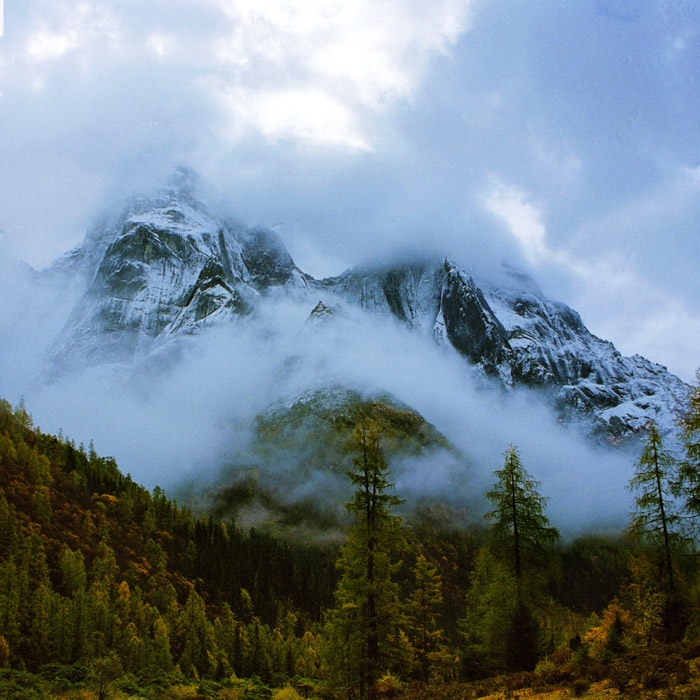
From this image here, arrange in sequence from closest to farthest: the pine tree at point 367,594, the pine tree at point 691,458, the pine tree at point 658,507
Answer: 1. the pine tree at point 691,458
2. the pine tree at point 658,507
3. the pine tree at point 367,594

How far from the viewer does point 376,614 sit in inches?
947

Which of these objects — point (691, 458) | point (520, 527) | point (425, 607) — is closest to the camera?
point (691, 458)

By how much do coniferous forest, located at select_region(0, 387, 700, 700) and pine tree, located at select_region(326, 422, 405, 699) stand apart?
0.27 feet

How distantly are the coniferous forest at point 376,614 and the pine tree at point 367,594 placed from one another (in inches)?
3.3

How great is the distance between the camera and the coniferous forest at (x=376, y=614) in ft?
68.9

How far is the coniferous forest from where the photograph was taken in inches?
827

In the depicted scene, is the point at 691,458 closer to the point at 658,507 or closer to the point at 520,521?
the point at 658,507

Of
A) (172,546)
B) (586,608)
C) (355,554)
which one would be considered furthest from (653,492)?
(586,608)

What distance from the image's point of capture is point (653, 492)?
2388 centimetres

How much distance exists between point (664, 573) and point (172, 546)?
118 meters

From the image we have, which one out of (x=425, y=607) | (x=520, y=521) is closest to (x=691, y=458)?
(x=520, y=521)

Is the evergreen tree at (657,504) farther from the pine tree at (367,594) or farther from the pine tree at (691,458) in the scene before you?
the pine tree at (367,594)

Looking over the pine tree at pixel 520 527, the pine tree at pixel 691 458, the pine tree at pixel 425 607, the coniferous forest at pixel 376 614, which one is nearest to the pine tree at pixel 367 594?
the coniferous forest at pixel 376 614

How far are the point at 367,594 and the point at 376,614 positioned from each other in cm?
102
